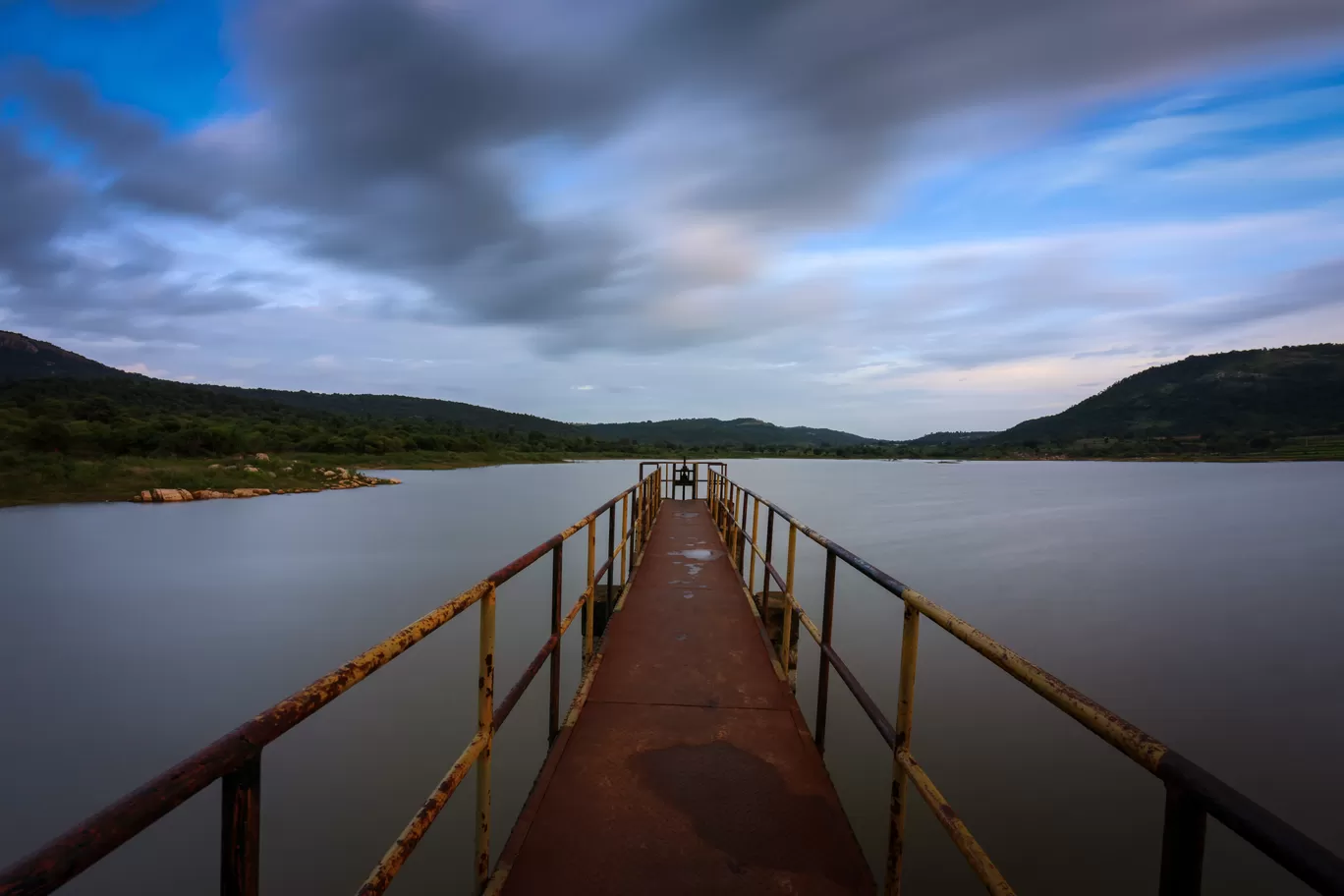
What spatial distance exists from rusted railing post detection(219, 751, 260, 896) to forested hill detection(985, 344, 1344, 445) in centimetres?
12383

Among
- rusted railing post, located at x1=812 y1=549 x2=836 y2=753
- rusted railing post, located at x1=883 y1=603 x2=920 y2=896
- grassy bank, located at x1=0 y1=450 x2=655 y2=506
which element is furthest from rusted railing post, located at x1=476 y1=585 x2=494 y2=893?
grassy bank, located at x1=0 y1=450 x2=655 y2=506

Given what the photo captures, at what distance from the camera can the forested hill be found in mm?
95500

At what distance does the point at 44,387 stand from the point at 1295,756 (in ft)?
272

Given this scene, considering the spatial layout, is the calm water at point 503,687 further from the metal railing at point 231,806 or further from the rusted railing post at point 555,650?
the metal railing at point 231,806

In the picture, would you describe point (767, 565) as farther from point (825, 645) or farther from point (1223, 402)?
point (1223, 402)

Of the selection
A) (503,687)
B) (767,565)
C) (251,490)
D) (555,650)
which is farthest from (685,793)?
(251,490)

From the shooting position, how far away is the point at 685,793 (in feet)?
9.16

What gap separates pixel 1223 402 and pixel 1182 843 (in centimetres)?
13816

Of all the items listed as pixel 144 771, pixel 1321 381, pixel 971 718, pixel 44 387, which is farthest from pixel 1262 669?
pixel 1321 381

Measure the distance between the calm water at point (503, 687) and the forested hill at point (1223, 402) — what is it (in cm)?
10262

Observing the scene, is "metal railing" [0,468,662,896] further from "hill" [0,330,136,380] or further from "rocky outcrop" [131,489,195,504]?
"hill" [0,330,136,380]

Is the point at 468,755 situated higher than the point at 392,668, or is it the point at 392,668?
the point at 468,755

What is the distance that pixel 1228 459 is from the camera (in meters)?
87.1

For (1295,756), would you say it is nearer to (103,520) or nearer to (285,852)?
(285,852)
